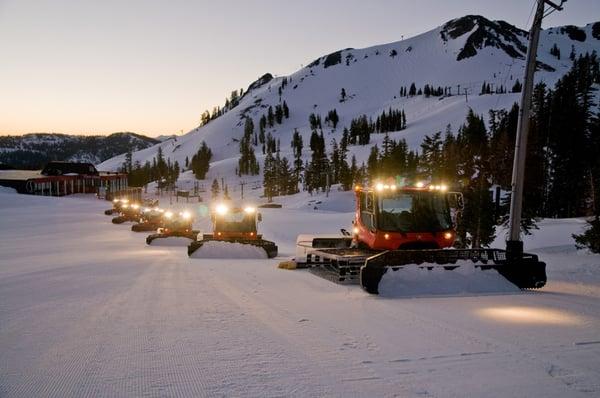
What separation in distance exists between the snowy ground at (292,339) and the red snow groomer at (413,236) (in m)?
0.49

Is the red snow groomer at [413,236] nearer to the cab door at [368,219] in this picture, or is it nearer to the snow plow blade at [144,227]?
the cab door at [368,219]

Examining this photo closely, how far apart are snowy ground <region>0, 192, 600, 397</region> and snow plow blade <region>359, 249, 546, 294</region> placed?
0.31m

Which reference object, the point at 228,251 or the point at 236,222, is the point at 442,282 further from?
the point at 236,222

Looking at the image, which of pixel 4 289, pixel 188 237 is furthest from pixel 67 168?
pixel 4 289

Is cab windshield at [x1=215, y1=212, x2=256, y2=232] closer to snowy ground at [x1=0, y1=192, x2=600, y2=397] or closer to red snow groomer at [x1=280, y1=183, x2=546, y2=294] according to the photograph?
red snow groomer at [x1=280, y1=183, x2=546, y2=294]

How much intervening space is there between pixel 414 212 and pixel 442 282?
236 cm

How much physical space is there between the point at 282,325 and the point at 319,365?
5.89 feet

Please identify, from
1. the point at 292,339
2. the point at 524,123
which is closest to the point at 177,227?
the point at 524,123

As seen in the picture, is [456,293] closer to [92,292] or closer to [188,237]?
[92,292]

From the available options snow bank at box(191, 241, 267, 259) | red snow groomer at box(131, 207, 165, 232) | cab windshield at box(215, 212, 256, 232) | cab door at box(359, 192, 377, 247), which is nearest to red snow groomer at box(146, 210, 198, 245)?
cab windshield at box(215, 212, 256, 232)

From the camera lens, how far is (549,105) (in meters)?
70.6

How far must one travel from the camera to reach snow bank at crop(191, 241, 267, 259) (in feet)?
61.8

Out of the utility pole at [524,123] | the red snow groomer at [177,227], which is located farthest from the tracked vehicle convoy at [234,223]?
the utility pole at [524,123]

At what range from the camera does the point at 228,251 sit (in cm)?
1894
